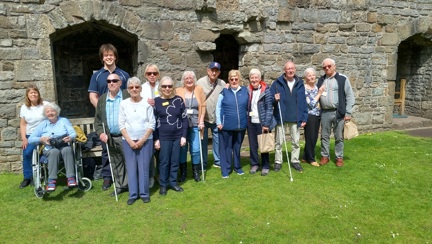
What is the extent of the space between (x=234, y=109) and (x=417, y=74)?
7.97 m

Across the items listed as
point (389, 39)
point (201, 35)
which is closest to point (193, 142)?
point (201, 35)

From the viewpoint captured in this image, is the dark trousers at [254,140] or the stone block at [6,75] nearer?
the dark trousers at [254,140]

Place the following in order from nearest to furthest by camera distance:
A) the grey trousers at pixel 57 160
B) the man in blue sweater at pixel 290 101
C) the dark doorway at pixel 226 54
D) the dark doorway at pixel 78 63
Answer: the grey trousers at pixel 57 160, the man in blue sweater at pixel 290 101, the dark doorway at pixel 78 63, the dark doorway at pixel 226 54

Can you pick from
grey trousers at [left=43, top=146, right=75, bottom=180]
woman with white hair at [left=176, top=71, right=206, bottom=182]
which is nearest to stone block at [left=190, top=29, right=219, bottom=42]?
woman with white hair at [left=176, top=71, right=206, bottom=182]

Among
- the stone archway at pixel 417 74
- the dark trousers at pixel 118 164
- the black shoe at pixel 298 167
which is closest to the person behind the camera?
the dark trousers at pixel 118 164

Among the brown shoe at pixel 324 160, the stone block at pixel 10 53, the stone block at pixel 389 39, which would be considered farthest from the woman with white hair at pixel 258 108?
the stone block at pixel 389 39

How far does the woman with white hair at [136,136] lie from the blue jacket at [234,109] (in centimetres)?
116

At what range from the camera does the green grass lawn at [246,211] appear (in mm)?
3789

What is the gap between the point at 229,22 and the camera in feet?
23.5

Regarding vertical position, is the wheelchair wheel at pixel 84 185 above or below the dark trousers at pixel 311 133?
below

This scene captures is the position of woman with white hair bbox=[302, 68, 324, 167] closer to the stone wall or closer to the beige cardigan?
the beige cardigan

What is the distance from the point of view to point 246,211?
4.31 m

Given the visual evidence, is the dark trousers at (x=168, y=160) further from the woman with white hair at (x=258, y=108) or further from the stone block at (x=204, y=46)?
the stone block at (x=204, y=46)

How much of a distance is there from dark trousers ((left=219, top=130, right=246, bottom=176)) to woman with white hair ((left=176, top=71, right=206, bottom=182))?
36 cm
